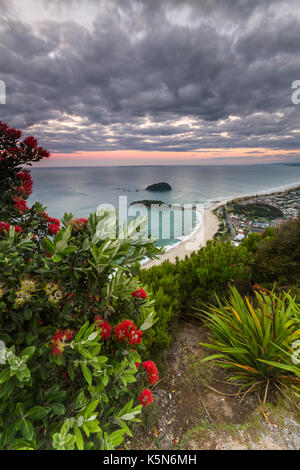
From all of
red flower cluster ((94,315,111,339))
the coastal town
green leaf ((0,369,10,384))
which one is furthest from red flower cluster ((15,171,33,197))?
the coastal town

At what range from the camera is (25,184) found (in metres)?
1.69

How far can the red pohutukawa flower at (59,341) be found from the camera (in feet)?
3.09

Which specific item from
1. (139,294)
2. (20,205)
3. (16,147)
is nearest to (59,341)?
(139,294)

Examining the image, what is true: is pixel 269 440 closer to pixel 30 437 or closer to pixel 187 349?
pixel 187 349

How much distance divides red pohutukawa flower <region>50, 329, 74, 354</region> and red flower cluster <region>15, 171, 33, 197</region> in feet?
3.94

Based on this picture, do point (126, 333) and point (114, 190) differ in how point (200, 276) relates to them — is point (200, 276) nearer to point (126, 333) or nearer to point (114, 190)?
point (126, 333)

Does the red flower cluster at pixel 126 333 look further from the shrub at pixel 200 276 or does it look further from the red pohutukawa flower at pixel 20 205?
the shrub at pixel 200 276

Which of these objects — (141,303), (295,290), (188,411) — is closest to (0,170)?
(141,303)

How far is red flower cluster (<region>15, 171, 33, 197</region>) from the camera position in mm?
1642

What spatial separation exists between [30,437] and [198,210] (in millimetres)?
26849

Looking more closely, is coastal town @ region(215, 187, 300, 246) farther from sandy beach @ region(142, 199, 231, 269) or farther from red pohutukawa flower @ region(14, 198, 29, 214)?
red pohutukawa flower @ region(14, 198, 29, 214)

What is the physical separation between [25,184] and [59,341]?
1.37 metres

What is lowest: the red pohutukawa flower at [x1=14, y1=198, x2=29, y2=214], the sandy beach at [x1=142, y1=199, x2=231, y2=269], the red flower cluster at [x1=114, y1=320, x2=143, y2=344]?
the sandy beach at [x1=142, y1=199, x2=231, y2=269]

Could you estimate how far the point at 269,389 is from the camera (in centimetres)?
194
